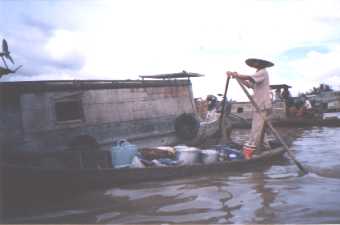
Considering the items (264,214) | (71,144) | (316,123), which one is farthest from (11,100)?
(316,123)

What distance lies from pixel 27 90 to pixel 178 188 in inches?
200

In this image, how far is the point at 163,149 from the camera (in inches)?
332

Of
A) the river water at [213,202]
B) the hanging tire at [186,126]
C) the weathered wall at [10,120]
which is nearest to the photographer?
the river water at [213,202]

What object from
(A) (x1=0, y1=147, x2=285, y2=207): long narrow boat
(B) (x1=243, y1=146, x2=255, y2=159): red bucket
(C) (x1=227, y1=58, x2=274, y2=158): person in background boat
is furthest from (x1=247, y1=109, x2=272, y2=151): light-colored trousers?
(A) (x1=0, y1=147, x2=285, y2=207): long narrow boat

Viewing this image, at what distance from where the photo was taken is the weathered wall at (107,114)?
9750 mm

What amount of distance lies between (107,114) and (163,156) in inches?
134

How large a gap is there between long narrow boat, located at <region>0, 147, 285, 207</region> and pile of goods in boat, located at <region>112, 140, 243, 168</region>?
308 millimetres

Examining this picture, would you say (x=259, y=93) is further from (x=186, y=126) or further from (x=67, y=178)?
(x=67, y=178)

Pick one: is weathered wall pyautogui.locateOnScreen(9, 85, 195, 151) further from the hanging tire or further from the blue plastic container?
the blue plastic container

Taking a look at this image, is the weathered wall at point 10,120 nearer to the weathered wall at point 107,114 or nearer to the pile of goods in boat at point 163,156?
the weathered wall at point 107,114

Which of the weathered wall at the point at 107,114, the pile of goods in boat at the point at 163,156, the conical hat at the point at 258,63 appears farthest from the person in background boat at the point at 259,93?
the weathered wall at the point at 107,114

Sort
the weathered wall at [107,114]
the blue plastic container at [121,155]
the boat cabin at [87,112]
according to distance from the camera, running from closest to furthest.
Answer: the blue plastic container at [121,155]
the boat cabin at [87,112]
the weathered wall at [107,114]

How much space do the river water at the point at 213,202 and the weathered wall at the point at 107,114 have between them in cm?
379

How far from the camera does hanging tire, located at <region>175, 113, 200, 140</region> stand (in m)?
12.8
